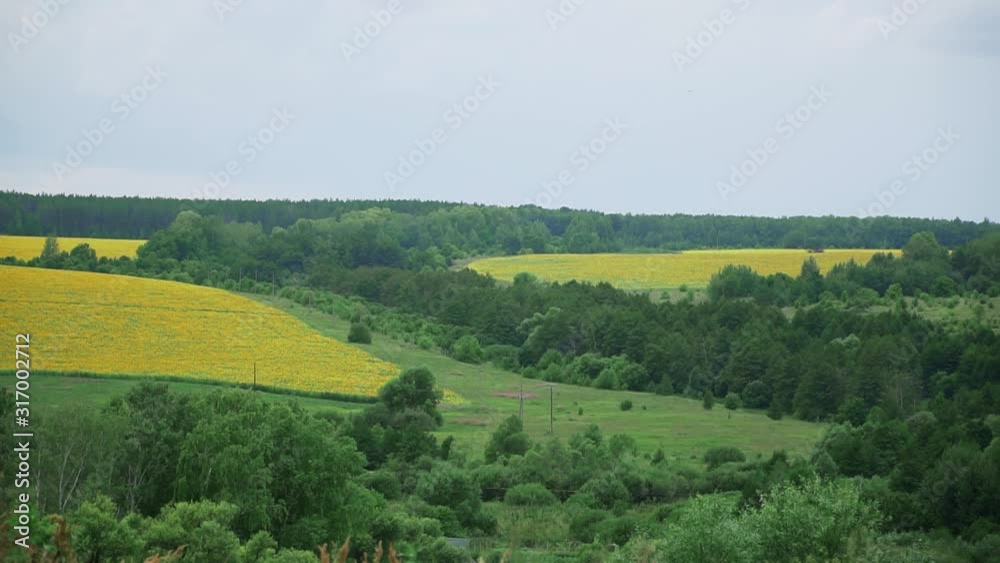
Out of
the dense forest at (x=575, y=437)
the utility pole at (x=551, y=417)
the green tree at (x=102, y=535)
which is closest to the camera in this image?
the green tree at (x=102, y=535)

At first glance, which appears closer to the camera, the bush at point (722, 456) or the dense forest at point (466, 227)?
the bush at point (722, 456)

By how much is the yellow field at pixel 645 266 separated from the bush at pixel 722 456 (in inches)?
2634

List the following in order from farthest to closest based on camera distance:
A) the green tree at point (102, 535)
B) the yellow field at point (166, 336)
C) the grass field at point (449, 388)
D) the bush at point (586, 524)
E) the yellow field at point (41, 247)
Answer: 1. the yellow field at point (41, 247)
2. the yellow field at point (166, 336)
3. the grass field at point (449, 388)
4. the bush at point (586, 524)
5. the green tree at point (102, 535)

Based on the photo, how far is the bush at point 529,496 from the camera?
53.2 metres

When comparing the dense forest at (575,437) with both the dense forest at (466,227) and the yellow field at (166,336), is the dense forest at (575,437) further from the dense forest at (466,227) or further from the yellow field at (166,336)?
the yellow field at (166,336)

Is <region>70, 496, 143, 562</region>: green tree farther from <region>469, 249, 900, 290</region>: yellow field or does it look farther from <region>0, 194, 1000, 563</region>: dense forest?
<region>469, 249, 900, 290</region>: yellow field

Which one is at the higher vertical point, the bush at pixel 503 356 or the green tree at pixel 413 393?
the green tree at pixel 413 393

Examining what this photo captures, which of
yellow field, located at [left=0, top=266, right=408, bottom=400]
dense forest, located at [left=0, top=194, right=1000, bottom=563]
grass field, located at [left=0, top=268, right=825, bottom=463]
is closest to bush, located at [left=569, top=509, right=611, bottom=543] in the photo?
dense forest, located at [left=0, top=194, right=1000, bottom=563]

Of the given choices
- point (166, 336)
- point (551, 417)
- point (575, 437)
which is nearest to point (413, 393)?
point (551, 417)

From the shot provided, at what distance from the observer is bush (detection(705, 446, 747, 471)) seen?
57.9 meters

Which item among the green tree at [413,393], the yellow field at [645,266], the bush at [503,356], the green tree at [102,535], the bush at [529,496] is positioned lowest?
the bush at [529,496]

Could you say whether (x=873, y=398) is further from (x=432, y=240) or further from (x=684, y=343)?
(x=432, y=240)

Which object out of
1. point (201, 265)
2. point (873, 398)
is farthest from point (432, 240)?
point (873, 398)

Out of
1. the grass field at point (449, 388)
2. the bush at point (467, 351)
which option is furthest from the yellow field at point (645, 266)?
the grass field at point (449, 388)
